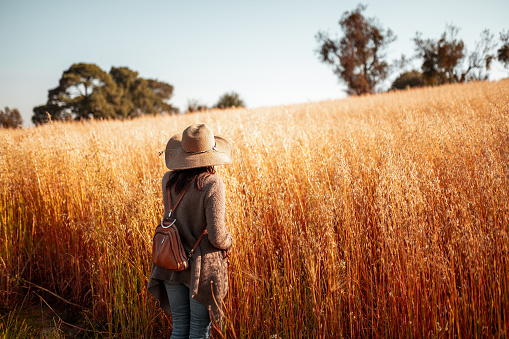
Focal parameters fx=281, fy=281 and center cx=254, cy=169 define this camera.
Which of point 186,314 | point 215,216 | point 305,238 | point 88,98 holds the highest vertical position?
point 88,98

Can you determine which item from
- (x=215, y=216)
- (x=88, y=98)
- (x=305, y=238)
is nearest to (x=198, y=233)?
(x=215, y=216)

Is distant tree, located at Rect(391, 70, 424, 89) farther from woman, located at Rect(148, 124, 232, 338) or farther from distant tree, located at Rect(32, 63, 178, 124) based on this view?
woman, located at Rect(148, 124, 232, 338)

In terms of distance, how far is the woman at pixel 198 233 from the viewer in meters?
1.48

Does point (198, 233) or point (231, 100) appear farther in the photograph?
point (231, 100)

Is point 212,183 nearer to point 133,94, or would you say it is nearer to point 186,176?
point 186,176

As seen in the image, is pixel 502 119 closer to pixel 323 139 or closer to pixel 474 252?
pixel 323 139

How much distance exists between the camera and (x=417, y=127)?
3684mm

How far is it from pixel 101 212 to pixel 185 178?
5.09 ft

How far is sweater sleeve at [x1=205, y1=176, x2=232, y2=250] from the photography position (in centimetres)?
144

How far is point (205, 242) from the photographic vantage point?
1.54 meters

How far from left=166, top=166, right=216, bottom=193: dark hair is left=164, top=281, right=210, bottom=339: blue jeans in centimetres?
57

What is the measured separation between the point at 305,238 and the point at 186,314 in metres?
1.11

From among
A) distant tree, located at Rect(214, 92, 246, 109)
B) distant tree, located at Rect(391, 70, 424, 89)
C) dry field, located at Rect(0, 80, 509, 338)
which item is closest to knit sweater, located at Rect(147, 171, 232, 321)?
dry field, located at Rect(0, 80, 509, 338)

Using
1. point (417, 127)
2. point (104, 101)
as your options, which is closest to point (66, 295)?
point (417, 127)
